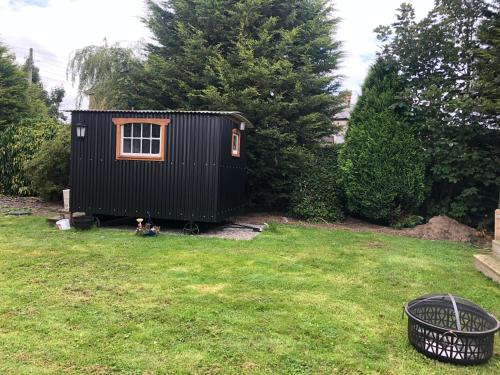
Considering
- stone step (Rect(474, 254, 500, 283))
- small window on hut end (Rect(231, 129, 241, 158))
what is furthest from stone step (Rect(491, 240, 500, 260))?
small window on hut end (Rect(231, 129, 241, 158))

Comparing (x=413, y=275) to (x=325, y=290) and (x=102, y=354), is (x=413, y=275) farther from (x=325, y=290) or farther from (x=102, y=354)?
(x=102, y=354)

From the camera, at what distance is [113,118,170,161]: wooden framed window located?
7414 millimetres

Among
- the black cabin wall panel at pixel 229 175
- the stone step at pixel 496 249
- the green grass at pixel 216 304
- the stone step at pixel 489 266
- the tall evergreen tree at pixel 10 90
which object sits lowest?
the green grass at pixel 216 304

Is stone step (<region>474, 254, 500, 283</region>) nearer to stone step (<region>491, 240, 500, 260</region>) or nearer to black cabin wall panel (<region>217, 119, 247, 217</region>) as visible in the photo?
stone step (<region>491, 240, 500, 260</region>)

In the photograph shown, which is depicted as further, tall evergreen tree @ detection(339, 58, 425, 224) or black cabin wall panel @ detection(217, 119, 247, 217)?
tall evergreen tree @ detection(339, 58, 425, 224)

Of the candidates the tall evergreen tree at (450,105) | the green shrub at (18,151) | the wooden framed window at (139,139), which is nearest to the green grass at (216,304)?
the wooden framed window at (139,139)

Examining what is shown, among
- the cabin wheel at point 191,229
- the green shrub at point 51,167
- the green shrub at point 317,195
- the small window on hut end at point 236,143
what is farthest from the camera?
the green shrub at point 51,167

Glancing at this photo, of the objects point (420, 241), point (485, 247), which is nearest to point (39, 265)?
point (420, 241)

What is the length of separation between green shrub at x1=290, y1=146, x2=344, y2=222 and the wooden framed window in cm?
373

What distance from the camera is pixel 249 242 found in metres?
6.69

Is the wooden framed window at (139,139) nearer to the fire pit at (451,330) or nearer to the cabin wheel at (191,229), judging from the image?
the cabin wheel at (191,229)

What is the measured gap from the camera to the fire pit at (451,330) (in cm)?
261

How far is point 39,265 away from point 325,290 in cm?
349

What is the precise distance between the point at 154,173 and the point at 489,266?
569 cm
